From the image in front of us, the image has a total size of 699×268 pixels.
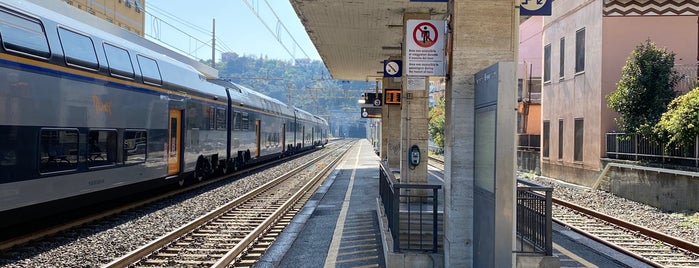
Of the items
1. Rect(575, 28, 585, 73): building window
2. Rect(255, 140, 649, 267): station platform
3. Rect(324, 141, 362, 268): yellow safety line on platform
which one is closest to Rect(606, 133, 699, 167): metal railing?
Rect(575, 28, 585, 73): building window

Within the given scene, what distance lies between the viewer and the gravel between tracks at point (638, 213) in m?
11.2

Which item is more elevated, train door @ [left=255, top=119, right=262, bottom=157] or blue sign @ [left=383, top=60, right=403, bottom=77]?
blue sign @ [left=383, top=60, right=403, bottom=77]

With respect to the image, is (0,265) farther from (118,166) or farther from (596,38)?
(596,38)

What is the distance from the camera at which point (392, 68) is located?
46.6 ft

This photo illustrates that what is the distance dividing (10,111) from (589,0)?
1930cm

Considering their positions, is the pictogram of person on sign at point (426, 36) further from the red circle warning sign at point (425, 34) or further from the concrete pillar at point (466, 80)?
the concrete pillar at point (466, 80)

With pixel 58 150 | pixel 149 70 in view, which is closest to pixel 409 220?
pixel 58 150

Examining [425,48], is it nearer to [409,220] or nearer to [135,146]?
[409,220]

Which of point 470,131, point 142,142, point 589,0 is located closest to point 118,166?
point 142,142

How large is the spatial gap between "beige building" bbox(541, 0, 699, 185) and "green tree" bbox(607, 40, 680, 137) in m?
1.36

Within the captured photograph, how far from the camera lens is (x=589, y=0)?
20766mm

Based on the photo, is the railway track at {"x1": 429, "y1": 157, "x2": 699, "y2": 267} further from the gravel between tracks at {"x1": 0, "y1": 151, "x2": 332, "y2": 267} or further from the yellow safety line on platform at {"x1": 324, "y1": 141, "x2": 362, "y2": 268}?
the gravel between tracks at {"x1": 0, "y1": 151, "x2": 332, "y2": 267}

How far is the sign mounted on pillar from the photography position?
7.79 metres

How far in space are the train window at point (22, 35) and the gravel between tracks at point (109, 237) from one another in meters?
2.87
